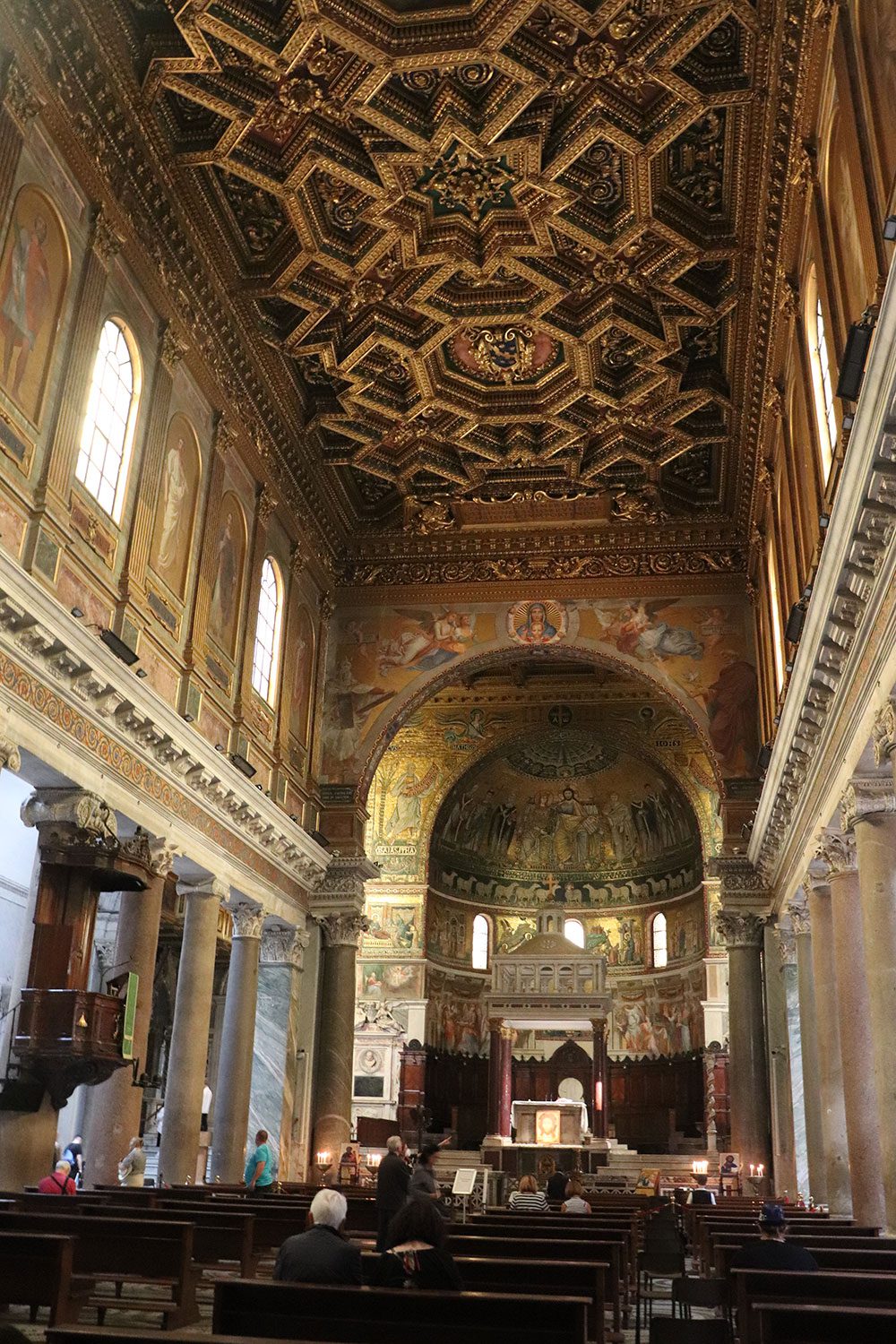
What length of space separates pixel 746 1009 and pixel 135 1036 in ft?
41.0

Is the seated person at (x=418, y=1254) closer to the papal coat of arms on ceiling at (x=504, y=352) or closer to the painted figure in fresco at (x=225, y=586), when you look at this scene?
the painted figure in fresco at (x=225, y=586)

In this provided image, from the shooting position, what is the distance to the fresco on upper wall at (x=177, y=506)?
1741cm

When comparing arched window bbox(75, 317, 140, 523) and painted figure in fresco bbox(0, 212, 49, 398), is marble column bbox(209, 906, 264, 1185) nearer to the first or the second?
arched window bbox(75, 317, 140, 523)

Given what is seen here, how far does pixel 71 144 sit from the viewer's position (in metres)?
14.5

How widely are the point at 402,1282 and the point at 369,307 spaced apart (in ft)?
53.7

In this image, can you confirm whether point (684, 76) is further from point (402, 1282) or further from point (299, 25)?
point (402, 1282)

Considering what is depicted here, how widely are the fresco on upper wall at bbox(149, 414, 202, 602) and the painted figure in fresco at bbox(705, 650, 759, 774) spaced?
11527 millimetres

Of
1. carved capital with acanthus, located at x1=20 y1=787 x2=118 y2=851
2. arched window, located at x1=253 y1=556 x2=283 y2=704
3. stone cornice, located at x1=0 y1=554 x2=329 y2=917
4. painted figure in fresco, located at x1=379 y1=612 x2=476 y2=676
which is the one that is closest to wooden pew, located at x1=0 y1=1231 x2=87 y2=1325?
stone cornice, located at x1=0 y1=554 x2=329 y2=917

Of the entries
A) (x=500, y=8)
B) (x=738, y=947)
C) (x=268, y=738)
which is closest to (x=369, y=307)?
(x=500, y=8)

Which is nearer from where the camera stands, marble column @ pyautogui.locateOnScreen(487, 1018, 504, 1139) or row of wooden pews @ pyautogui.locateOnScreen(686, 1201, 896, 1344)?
row of wooden pews @ pyautogui.locateOnScreen(686, 1201, 896, 1344)

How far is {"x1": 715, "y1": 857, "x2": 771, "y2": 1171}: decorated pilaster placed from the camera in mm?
22766

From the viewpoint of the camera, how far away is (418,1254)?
6320 millimetres

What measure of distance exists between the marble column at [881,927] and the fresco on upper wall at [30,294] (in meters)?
10.3

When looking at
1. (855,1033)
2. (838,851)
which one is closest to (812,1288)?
(855,1033)
